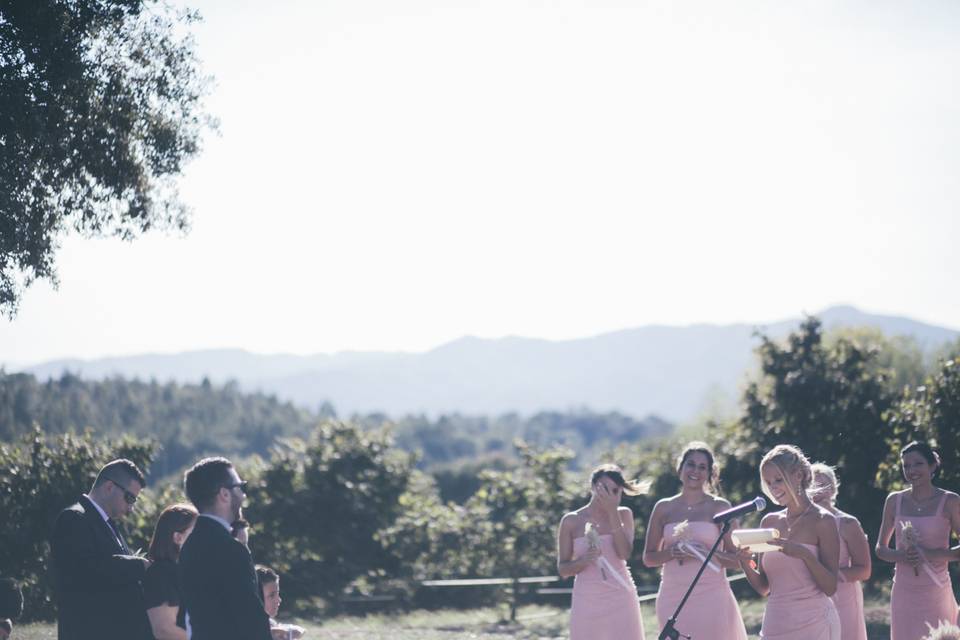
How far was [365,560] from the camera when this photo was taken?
98.1ft

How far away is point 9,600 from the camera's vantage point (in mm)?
9836

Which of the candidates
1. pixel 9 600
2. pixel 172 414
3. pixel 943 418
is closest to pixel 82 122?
pixel 9 600

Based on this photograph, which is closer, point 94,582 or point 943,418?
point 94,582

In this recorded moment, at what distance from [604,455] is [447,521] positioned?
5.10 metres

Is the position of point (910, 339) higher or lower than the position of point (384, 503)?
higher

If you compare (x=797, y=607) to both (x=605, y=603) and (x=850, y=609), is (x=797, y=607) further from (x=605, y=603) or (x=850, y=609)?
(x=605, y=603)

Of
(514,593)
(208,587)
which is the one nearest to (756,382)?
(514,593)

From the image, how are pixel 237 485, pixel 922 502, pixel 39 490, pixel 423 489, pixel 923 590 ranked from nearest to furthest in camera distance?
pixel 237 485
pixel 923 590
pixel 922 502
pixel 39 490
pixel 423 489

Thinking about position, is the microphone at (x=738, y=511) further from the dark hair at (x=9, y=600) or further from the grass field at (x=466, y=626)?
the grass field at (x=466, y=626)

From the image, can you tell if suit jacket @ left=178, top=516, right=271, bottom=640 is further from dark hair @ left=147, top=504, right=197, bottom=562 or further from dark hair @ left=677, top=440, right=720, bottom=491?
dark hair @ left=677, top=440, right=720, bottom=491

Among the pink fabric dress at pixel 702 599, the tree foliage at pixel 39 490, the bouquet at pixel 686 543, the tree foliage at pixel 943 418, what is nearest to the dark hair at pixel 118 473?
the bouquet at pixel 686 543

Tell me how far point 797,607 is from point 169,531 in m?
4.70

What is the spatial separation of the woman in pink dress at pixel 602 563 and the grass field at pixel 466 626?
729cm

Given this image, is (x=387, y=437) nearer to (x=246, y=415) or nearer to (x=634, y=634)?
(x=634, y=634)
